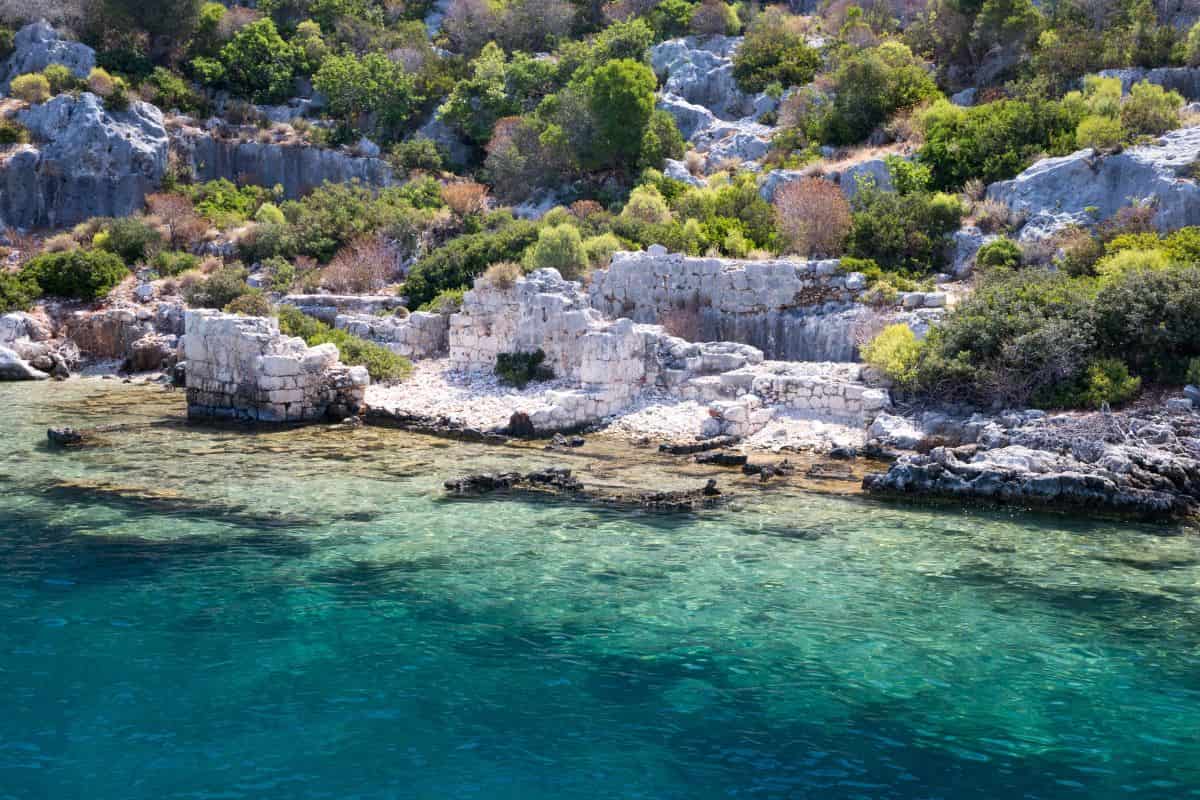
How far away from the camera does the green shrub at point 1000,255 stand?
24.0 meters

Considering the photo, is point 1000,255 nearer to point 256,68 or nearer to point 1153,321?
point 1153,321

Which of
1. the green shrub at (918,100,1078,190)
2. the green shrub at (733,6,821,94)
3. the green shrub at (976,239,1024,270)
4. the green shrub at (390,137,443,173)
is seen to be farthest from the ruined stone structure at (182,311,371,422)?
the green shrub at (733,6,821,94)

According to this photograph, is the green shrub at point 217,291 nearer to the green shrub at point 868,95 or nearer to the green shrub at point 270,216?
the green shrub at point 270,216

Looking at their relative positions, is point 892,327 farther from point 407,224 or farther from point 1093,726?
point 407,224

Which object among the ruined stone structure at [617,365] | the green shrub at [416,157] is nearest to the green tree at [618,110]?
the green shrub at [416,157]

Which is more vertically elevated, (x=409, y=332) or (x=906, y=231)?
(x=906, y=231)

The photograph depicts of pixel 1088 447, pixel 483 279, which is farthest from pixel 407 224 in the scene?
pixel 1088 447

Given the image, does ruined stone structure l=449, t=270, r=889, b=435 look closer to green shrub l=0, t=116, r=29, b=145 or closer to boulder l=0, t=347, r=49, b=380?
boulder l=0, t=347, r=49, b=380

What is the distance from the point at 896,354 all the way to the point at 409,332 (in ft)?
38.5

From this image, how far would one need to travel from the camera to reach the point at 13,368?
→ 26500mm

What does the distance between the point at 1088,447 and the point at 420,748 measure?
36.8 ft

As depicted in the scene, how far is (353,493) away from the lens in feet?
49.4

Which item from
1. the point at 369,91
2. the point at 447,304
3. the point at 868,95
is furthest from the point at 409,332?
the point at 369,91

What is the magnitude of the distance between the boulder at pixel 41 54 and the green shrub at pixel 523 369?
29.5 m
